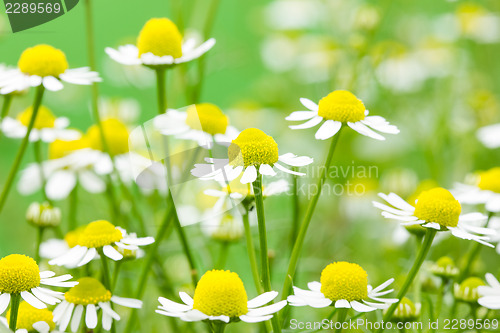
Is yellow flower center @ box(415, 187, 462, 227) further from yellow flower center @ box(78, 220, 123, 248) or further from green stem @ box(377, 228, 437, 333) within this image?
yellow flower center @ box(78, 220, 123, 248)

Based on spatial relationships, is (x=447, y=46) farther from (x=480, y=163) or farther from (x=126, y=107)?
(x=126, y=107)

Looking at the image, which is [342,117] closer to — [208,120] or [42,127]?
[208,120]

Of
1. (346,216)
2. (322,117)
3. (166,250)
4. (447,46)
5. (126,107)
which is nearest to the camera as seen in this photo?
(322,117)

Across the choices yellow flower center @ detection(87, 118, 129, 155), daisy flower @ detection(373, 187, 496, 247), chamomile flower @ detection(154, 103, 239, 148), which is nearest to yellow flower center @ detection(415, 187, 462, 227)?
daisy flower @ detection(373, 187, 496, 247)

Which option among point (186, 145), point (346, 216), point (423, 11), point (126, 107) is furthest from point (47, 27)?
point (423, 11)

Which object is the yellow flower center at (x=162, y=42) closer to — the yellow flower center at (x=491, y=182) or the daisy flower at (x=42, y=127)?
the daisy flower at (x=42, y=127)

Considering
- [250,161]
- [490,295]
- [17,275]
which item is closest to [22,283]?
[17,275]
